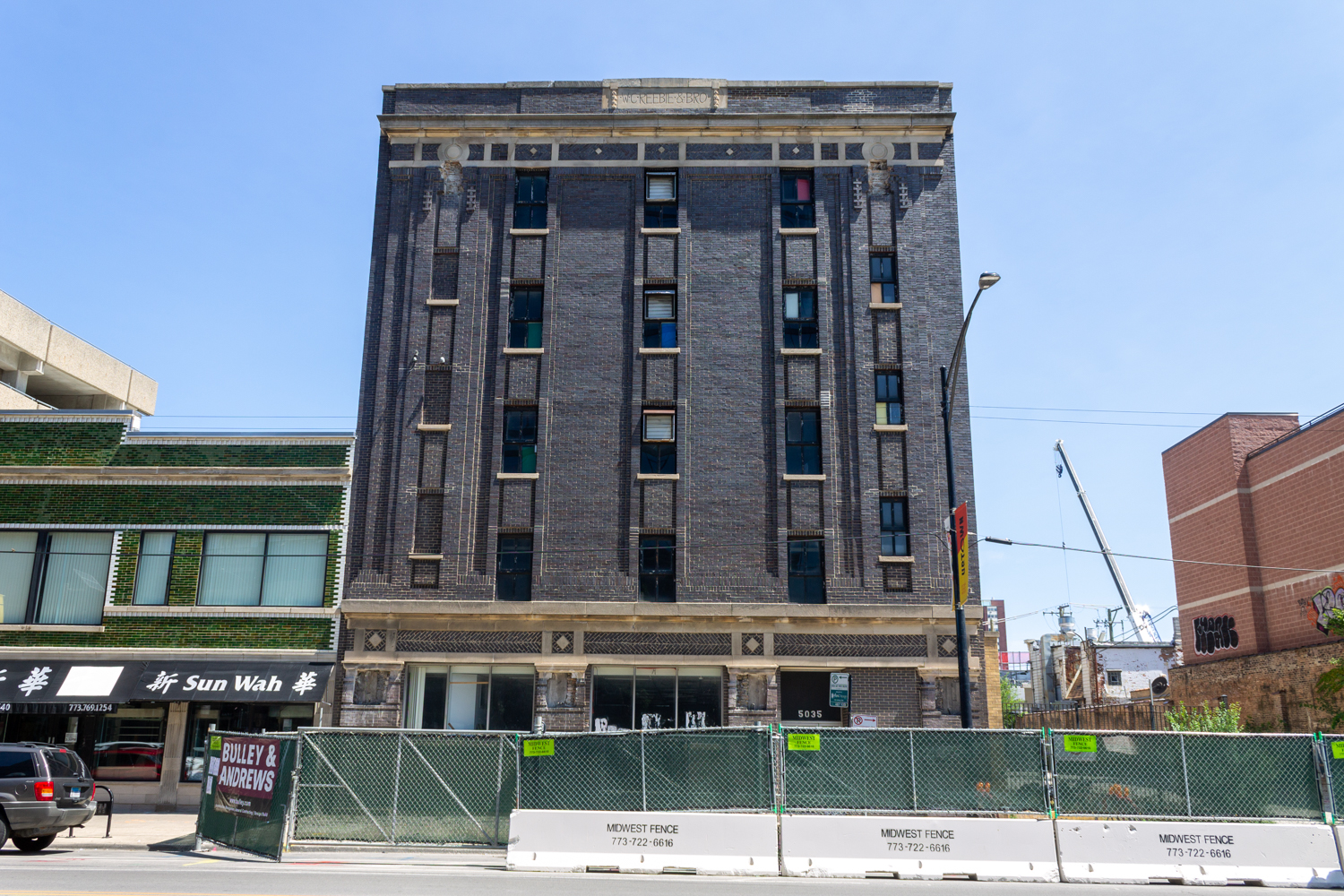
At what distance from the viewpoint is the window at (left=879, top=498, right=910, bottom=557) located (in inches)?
1084

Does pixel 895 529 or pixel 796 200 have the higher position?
pixel 796 200

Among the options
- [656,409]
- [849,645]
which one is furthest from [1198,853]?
[656,409]

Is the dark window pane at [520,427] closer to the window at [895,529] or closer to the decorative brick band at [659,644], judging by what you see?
the decorative brick band at [659,644]

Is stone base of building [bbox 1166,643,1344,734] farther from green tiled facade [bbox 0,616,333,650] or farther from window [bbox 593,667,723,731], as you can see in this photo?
green tiled facade [bbox 0,616,333,650]

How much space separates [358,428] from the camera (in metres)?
28.5

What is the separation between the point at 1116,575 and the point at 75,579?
99.8m

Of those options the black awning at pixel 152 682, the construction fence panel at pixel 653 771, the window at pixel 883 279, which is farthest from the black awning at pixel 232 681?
the window at pixel 883 279

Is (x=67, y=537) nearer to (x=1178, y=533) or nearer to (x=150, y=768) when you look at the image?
(x=150, y=768)

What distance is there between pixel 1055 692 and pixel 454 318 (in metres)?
50.7

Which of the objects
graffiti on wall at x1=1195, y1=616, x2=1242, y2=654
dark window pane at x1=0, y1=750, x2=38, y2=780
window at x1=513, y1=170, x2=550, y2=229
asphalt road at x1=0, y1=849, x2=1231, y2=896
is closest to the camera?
asphalt road at x1=0, y1=849, x2=1231, y2=896

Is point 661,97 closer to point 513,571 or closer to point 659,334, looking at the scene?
point 659,334

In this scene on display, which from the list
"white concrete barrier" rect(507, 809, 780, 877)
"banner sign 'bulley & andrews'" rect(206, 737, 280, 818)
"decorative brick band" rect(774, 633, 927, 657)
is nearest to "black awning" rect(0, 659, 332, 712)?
"banner sign 'bulley & andrews'" rect(206, 737, 280, 818)

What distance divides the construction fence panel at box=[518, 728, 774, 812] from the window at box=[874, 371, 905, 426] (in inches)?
606

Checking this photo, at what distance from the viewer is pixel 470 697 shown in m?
27.0
